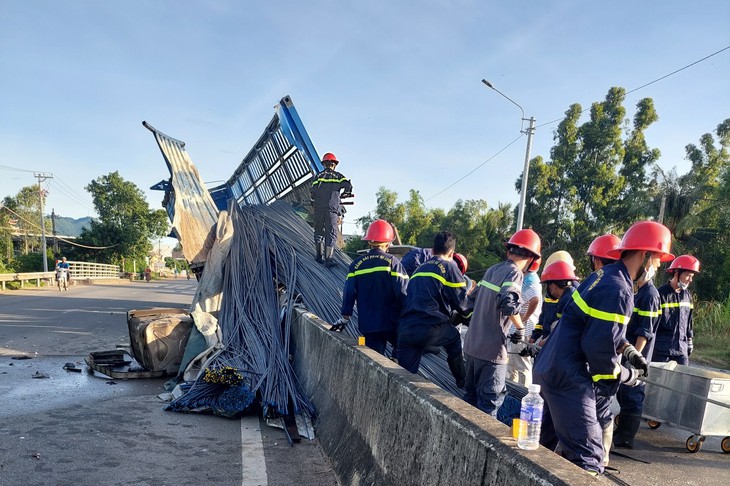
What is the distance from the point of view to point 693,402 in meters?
4.97

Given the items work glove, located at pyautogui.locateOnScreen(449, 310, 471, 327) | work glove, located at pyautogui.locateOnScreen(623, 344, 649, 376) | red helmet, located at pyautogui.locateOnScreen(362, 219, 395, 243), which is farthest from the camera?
red helmet, located at pyautogui.locateOnScreen(362, 219, 395, 243)

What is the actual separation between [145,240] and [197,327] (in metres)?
40.7

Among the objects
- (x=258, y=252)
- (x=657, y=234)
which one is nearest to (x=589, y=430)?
(x=657, y=234)

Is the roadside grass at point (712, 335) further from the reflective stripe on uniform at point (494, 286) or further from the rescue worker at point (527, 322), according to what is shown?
the reflective stripe on uniform at point (494, 286)

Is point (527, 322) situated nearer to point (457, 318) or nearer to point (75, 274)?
point (457, 318)

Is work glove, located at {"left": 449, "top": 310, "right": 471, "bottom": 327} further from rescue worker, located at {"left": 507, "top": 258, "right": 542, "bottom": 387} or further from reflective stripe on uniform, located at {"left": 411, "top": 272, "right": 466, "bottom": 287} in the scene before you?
rescue worker, located at {"left": 507, "top": 258, "right": 542, "bottom": 387}

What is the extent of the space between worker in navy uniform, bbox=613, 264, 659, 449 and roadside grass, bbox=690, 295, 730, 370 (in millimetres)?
6317

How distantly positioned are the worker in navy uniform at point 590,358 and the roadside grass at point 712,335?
879 centimetres

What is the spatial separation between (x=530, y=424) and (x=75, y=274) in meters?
35.7

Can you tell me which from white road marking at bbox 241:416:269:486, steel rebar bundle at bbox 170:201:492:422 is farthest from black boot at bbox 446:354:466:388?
white road marking at bbox 241:416:269:486

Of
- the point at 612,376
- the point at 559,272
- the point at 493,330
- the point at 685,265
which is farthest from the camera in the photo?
the point at 685,265

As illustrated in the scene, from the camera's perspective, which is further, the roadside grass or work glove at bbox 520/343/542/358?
the roadside grass

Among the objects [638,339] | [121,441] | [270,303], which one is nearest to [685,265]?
[638,339]

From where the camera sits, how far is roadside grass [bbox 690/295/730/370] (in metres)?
10.4
